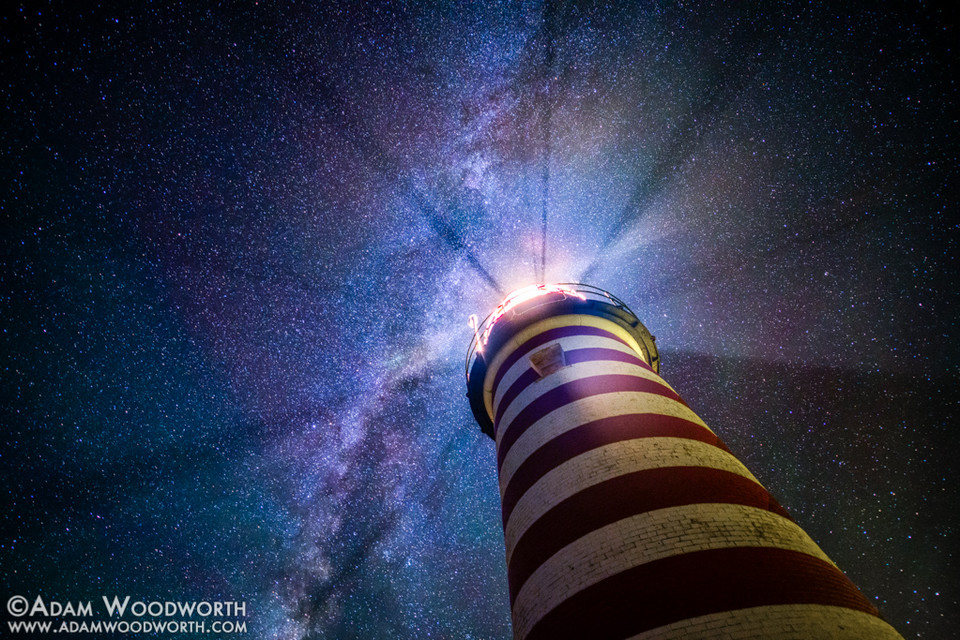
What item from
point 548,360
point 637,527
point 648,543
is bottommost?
point 648,543

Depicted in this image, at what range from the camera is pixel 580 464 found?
668cm

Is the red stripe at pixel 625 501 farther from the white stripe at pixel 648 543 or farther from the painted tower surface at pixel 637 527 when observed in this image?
the white stripe at pixel 648 543

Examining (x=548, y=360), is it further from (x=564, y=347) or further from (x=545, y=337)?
(x=545, y=337)

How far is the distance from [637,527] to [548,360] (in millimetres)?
4490

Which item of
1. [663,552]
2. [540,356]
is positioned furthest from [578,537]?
[540,356]

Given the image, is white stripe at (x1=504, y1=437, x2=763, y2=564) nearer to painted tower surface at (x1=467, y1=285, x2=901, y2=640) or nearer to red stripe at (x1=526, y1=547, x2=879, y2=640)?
painted tower surface at (x1=467, y1=285, x2=901, y2=640)

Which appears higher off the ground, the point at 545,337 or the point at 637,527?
the point at 545,337

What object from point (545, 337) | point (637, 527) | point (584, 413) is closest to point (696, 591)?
point (637, 527)

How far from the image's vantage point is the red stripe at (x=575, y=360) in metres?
9.12

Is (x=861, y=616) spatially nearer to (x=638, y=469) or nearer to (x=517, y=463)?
(x=638, y=469)

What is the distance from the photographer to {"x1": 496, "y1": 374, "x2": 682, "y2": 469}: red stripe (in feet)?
26.4

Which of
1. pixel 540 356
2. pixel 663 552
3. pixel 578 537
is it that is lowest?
pixel 663 552

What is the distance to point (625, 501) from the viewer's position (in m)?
5.81

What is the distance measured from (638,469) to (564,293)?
19.2 ft
